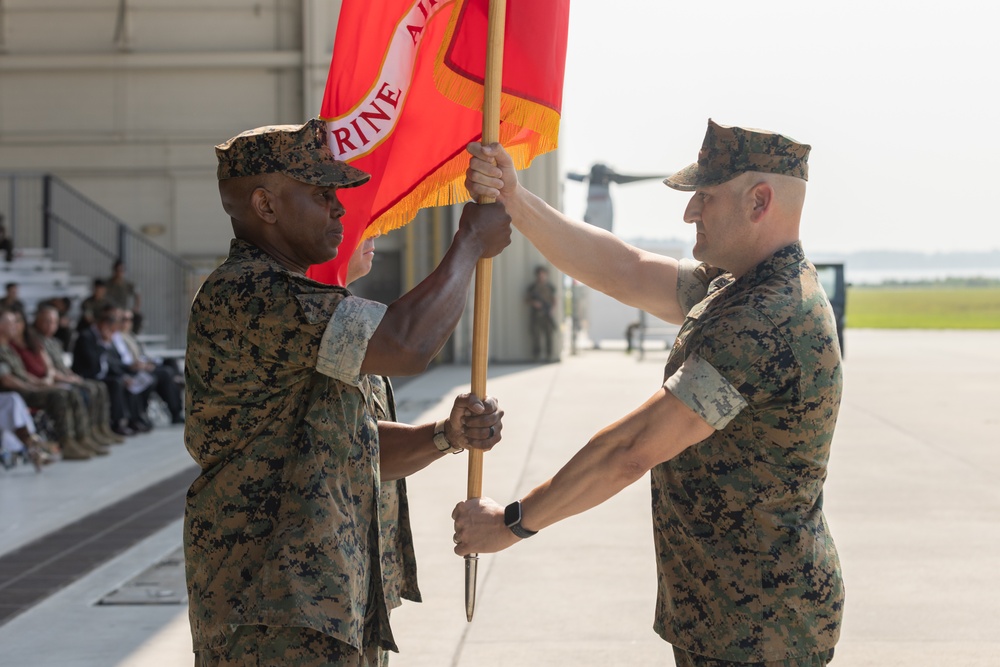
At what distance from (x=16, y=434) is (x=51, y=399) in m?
0.51

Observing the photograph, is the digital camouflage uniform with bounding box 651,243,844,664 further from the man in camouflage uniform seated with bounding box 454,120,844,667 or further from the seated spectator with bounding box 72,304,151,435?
the seated spectator with bounding box 72,304,151,435

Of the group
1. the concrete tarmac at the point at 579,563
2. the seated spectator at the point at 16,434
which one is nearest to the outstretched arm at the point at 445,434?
the concrete tarmac at the point at 579,563

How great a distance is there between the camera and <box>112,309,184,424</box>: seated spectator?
42.7ft

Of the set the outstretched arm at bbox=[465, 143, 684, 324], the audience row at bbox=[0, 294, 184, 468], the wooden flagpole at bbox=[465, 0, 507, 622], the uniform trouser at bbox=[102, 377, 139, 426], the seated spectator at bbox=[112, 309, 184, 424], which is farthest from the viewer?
the seated spectator at bbox=[112, 309, 184, 424]

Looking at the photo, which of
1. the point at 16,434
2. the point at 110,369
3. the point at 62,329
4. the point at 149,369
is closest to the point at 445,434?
the point at 16,434

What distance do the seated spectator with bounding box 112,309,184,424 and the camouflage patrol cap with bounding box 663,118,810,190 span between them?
35.4 feet

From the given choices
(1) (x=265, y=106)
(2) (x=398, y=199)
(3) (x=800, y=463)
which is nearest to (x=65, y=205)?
(1) (x=265, y=106)

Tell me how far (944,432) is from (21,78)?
17528mm

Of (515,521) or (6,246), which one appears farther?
(6,246)

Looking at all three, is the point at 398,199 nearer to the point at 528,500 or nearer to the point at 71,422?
the point at 528,500

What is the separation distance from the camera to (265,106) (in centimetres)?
2192

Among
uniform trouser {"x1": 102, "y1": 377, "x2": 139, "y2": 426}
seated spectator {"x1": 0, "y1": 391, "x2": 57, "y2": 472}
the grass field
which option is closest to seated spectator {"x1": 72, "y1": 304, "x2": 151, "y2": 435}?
uniform trouser {"x1": 102, "y1": 377, "x2": 139, "y2": 426}

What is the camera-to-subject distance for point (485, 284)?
336 cm

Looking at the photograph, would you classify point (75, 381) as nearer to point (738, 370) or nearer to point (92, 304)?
point (92, 304)
